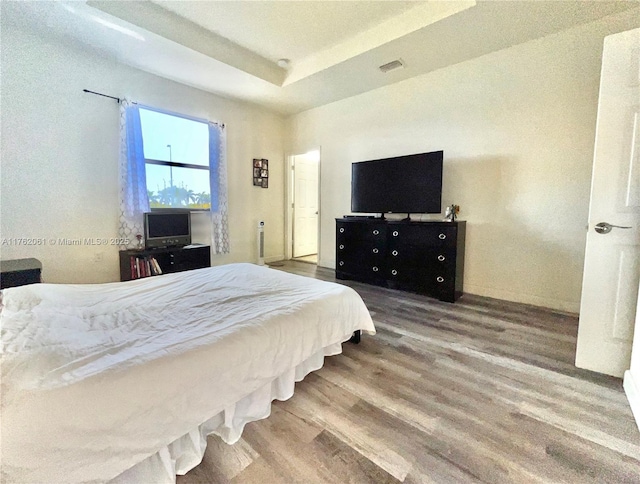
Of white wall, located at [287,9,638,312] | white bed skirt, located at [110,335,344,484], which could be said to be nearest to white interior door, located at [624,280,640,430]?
white wall, located at [287,9,638,312]

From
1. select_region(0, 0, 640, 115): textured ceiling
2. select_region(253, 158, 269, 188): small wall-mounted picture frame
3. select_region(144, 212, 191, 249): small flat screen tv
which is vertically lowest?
select_region(144, 212, 191, 249): small flat screen tv

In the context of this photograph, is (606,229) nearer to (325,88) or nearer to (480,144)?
(480,144)

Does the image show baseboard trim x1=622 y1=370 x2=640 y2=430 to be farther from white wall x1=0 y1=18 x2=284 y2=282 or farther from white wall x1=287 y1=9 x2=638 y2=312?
white wall x1=0 y1=18 x2=284 y2=282

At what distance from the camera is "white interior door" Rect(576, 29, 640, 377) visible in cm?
167

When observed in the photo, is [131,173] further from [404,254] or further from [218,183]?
[404,254]

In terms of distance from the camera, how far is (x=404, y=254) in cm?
350

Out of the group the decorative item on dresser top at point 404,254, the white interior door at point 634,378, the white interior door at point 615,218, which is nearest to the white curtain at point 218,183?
the decorative item on dresser top at point 404,254

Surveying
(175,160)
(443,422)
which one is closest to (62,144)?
(175,160)

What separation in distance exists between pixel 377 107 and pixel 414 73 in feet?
2.20

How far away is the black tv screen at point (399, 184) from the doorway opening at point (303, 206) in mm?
1547

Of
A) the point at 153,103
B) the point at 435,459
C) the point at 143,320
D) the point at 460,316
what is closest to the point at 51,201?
the point at 153,103

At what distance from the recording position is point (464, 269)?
11.6ft

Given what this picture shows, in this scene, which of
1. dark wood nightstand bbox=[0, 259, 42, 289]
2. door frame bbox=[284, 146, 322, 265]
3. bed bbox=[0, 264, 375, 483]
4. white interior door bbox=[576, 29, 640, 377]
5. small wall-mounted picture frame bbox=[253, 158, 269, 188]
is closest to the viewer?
bed bbox=[0, 264, 375, 483]

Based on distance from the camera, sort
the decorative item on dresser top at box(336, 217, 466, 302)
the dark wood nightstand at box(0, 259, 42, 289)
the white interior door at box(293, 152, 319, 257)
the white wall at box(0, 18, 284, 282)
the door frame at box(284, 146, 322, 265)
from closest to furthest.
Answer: the dark wood nightstand at box(0, 259, 42, 289) < the white wall at box(0, 18, 284, 282) < the decorative item on dresser top at box(336, 217, 466, 302) < the door frame at box(284, 146, 322, 265) < the white interior door at box(293, 152, 319, 257)
